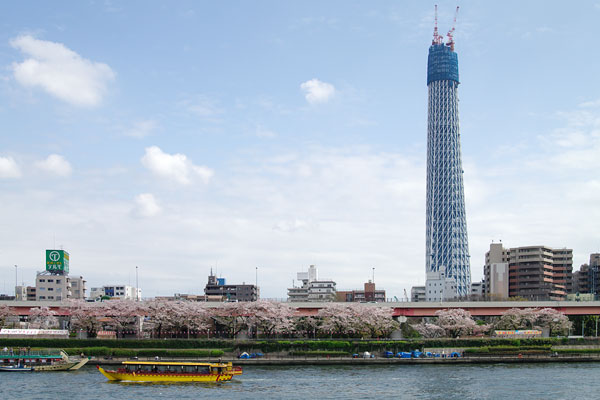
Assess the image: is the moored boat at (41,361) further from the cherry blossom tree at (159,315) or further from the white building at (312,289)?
the white building at (312,289)

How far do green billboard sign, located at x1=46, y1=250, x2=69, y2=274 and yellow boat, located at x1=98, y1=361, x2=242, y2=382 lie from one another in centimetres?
8747

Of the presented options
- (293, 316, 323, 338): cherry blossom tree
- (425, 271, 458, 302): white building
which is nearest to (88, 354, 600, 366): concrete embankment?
(293, 316, 323, 338): cherry blossom tree

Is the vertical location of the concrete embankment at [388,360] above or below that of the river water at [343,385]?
below

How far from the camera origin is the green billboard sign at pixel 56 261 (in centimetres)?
15162

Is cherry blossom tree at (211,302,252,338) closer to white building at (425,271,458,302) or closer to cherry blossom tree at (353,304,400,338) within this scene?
Result: cherry blossom tree at (353,304,400,338)

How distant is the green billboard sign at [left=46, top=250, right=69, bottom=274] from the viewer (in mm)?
151625

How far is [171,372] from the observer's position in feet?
227

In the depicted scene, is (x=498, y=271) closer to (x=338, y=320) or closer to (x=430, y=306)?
(x=430, y=306)

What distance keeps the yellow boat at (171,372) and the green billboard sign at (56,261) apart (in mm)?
87475

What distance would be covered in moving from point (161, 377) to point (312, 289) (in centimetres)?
11624

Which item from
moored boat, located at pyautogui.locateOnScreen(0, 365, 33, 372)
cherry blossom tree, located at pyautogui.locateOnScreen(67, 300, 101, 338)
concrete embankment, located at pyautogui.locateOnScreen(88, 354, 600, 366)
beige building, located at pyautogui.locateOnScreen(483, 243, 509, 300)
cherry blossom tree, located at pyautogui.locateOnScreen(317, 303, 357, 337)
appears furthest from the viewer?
beige building, located at pyautogui.locateOnScreen(483, 243, 509, 300)

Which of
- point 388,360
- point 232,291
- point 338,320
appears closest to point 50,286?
point 232,291

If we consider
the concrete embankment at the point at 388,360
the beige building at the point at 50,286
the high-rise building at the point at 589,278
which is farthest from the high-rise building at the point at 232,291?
the concrete embankment at the point at 388,360

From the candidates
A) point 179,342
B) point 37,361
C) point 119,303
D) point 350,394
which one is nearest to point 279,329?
point 179,342
